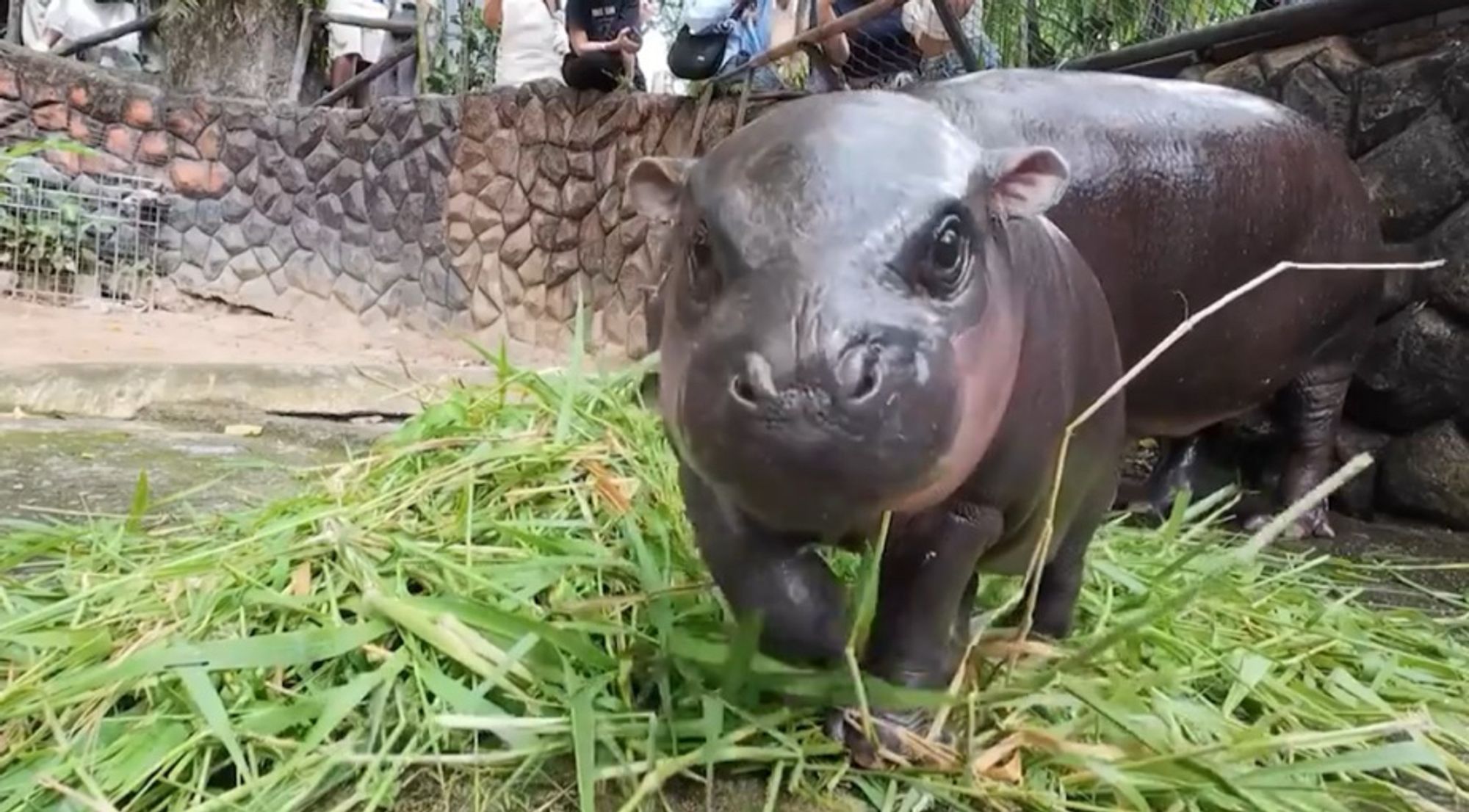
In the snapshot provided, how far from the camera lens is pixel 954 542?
1078 mm

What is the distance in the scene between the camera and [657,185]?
112cm

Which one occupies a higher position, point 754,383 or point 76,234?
point 754,383

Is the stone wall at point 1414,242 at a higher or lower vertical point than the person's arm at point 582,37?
Answer: lower

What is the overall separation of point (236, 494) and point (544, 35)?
4.87 m

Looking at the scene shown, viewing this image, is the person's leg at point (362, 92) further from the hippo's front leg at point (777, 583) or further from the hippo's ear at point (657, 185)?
the hippo's front leg at point (777, 583)

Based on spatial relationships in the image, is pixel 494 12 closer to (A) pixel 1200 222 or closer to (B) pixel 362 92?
(B) pixel 362 92

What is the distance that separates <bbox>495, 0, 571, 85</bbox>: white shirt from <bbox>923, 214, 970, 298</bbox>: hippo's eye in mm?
5756

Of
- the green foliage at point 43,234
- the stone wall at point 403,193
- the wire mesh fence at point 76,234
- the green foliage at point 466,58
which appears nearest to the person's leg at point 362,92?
A: the green foliage at point 466,58

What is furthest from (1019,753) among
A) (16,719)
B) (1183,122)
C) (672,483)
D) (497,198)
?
(497,198)

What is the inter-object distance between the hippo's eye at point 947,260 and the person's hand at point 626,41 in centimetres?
488

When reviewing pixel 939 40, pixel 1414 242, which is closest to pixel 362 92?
pixel 939 40

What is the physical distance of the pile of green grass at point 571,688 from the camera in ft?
3.49

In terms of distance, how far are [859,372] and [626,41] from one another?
5.03m

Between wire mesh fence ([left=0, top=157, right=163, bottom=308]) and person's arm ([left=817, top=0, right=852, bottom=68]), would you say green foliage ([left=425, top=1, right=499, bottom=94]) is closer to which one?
wire mesh fence ([left=0, top=157, right=163, bottom=308])
